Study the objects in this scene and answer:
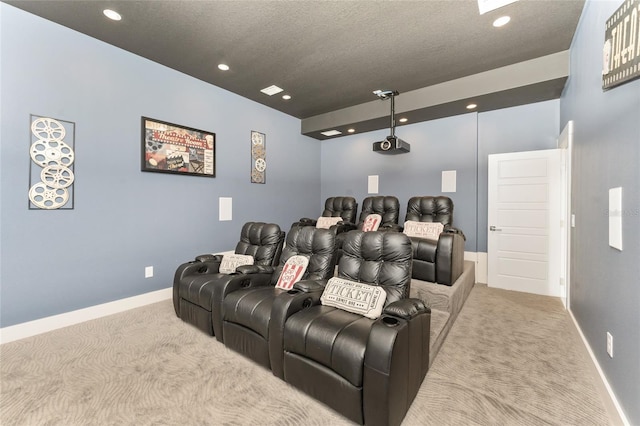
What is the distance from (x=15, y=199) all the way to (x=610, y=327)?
4847mm

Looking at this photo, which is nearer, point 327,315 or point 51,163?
point 327,315

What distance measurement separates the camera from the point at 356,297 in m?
1.95

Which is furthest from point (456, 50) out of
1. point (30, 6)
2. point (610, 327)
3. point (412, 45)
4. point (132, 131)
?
point (30, 6)

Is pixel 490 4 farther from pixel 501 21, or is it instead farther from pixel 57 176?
pixel 57 176

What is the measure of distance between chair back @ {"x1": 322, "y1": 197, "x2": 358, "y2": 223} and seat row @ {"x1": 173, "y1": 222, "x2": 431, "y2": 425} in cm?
231

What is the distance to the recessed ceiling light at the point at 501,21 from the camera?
2.54m

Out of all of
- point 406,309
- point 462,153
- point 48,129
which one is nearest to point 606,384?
point 406,309

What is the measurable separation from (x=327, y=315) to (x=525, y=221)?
3.61 metres

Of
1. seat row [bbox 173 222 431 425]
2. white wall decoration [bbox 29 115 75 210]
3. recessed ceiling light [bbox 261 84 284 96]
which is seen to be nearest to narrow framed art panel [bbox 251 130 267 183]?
recessed ceiling light [bbox 261 84 284 96]

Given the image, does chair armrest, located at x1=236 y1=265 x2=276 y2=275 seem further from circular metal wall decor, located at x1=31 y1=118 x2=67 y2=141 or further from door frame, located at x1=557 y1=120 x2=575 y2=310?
door frame, located at x1=557 y1=120 x2=575 y2=310

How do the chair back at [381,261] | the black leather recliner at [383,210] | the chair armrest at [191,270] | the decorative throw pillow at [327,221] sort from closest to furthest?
the chair back at [381,261]
the chair armrest at [191,270]
the black leather recliner at [383,210]
the decorative throw pillow at [327,221]

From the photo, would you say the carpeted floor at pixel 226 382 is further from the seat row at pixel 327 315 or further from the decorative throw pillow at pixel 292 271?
the decorative throw pillow at pixel 292 271

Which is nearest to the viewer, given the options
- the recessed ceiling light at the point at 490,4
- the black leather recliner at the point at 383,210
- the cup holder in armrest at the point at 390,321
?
the cup holder in armrest at the point at 390,321

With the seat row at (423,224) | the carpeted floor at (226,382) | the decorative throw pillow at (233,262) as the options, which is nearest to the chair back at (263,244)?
the decorative throw pillow at (233,262)
